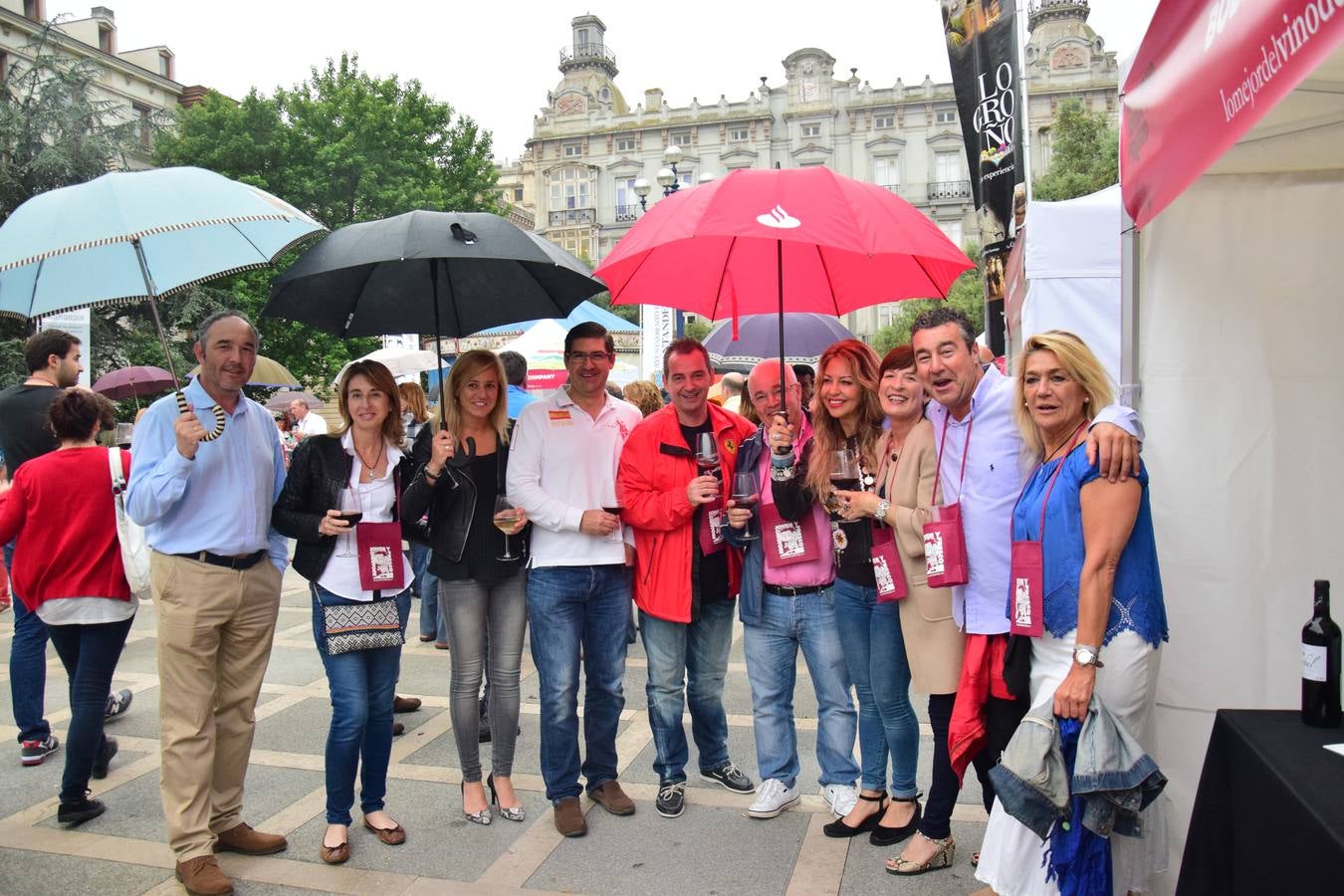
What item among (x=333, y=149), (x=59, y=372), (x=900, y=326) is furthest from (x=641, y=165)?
(x=59, y=372)

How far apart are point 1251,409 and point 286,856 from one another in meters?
3.93

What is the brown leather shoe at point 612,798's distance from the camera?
414 cm

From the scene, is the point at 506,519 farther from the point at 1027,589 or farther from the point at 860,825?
the point at 1027,589

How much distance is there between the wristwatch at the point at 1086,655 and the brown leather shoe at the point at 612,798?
2169mm

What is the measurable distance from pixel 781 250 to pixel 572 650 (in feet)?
6.32

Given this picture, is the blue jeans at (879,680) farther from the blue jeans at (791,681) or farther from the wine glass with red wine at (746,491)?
the wine glass with red wine at (746,491)

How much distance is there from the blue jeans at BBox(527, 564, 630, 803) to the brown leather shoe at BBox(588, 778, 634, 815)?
0.52 ft

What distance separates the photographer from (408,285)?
14.8 ft

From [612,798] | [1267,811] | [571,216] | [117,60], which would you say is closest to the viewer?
[1267,811]

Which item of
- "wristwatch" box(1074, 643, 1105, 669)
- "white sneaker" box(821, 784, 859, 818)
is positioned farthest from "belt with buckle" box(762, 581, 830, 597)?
"wristwatch" box(1074, 643, 1105, 669)

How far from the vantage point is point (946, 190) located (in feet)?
216

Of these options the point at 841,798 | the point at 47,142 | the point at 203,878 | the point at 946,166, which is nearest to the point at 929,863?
the point at 841,798

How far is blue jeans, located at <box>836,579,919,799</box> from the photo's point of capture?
145 inches

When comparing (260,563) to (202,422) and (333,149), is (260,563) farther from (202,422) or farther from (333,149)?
(333,149)
